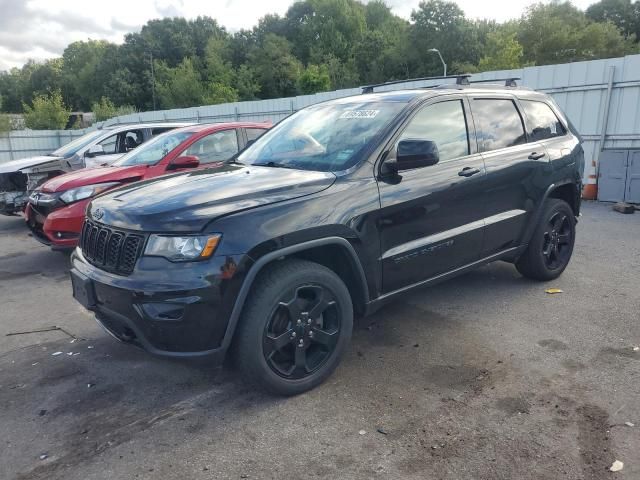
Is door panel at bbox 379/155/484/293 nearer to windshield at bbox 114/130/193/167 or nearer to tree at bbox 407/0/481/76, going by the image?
windshield at bbox 114/130/193/167

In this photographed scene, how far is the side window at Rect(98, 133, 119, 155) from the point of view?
9.52 m

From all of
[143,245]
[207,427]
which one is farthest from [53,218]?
[207,427]

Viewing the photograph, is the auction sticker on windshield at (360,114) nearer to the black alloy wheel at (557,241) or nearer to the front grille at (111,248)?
the front grille at (111,248)

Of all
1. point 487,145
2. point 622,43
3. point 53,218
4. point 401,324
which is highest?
point 622,43

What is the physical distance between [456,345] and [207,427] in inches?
76.5

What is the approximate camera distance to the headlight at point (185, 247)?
2809 mm

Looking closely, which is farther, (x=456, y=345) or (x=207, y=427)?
(x=456, y=345)

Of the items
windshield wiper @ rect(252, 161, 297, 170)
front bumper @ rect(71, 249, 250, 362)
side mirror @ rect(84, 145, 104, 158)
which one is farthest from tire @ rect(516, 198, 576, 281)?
side mirror @ rect(84, 145, 104, 158)

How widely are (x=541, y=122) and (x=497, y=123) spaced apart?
777mm

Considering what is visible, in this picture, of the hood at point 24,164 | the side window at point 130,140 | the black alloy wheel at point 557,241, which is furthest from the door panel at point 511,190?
the hood at point 24,164

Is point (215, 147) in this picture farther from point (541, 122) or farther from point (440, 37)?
point (440, 37)

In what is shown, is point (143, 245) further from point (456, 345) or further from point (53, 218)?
point (53, 218)

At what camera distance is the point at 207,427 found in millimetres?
2961

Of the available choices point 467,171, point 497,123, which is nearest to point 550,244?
point 497,123
